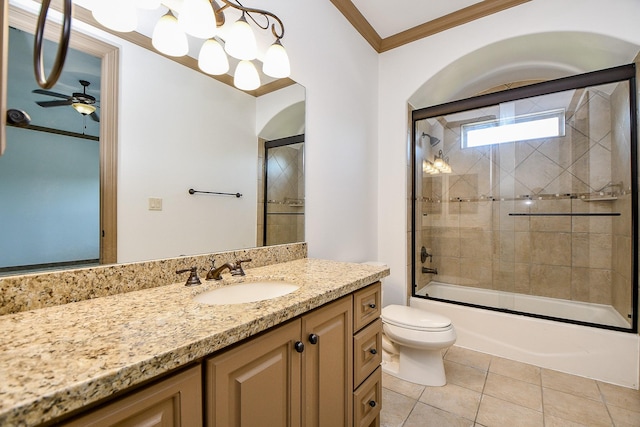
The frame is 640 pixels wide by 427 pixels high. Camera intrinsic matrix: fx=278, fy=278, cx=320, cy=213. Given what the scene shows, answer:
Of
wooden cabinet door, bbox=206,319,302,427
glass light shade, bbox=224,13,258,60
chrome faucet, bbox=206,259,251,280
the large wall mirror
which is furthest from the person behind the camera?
glass light shade, bbox=224,13,258,60

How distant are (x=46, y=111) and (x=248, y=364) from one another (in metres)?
0.95

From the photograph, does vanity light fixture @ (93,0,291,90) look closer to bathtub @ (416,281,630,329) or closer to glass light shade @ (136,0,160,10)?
glass light shade @ (136,0,160,10)

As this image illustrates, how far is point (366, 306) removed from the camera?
49.6 inches

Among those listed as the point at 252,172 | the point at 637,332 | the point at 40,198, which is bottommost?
the point at 637,332

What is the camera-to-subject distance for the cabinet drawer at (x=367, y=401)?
1.17 m

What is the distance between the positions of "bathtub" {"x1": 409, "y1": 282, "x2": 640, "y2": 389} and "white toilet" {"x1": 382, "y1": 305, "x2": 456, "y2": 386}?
24.9 inches

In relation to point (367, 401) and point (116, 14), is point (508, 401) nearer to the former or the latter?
point (367, 401)

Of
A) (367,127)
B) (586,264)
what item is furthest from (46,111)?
(586,264)

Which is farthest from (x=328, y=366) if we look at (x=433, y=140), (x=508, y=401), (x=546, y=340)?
(x=433, y=140)

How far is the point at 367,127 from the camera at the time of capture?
2486 millimetres

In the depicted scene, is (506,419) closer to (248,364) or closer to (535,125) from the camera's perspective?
(248,364)

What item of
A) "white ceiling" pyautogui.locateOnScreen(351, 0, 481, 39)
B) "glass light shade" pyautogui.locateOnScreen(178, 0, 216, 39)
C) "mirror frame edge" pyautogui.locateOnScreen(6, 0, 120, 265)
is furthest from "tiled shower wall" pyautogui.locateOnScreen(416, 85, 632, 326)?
"mirror frame edge" pyautogui.locateOnScreen(6, 0, 120, 265)

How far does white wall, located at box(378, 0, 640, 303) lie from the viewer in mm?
1839

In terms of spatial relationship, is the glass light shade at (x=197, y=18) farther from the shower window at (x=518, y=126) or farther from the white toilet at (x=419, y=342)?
the shower window at (x=518, y=126)
